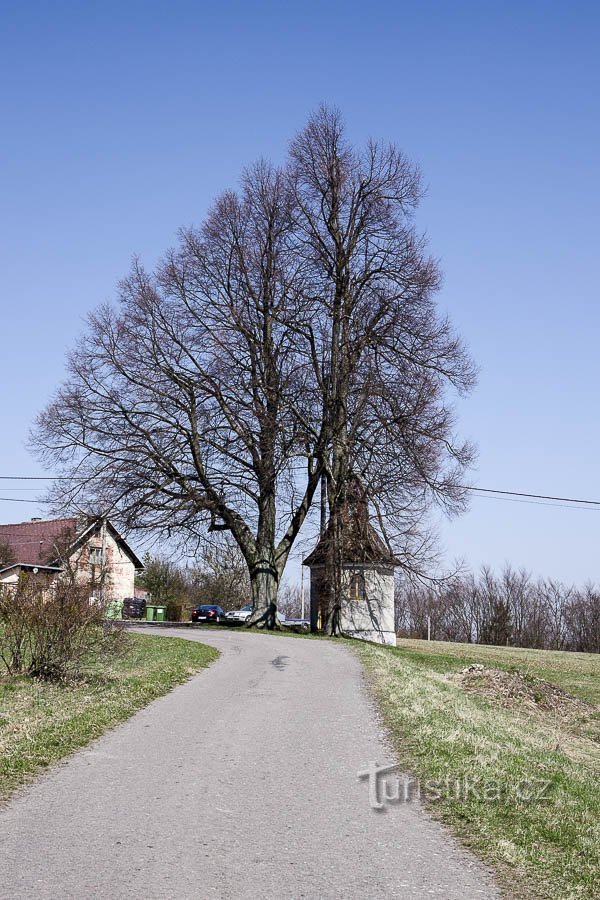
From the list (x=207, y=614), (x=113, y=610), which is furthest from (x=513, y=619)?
(x=113, y=610)

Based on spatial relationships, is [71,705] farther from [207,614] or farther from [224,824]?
[207,614]

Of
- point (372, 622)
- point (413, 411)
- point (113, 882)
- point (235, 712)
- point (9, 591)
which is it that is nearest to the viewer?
point (113, 882)

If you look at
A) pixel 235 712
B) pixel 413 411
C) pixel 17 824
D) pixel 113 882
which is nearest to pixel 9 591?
pixel 235 712

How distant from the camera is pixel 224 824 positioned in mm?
6695

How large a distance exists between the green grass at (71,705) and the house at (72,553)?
1.72 meters

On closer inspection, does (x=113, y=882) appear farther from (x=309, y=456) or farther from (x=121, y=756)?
(x=309, y=456)

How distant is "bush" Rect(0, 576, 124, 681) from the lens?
14445 millimetres

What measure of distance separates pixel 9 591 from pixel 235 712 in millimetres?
4755

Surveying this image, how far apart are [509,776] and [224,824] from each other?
3170 millimetres

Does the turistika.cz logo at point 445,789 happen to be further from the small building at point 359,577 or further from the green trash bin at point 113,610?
the small building at point 359,577

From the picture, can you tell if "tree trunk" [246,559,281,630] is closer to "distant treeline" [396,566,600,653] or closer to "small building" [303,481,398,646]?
"small building" [303,481,398,646]

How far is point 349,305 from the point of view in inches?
1454

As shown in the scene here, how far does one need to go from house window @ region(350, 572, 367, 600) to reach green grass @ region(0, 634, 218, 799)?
17064 mm

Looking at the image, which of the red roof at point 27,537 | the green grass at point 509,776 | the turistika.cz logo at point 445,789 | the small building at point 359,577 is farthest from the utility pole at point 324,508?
the turistika.cz logo at point 445,789
